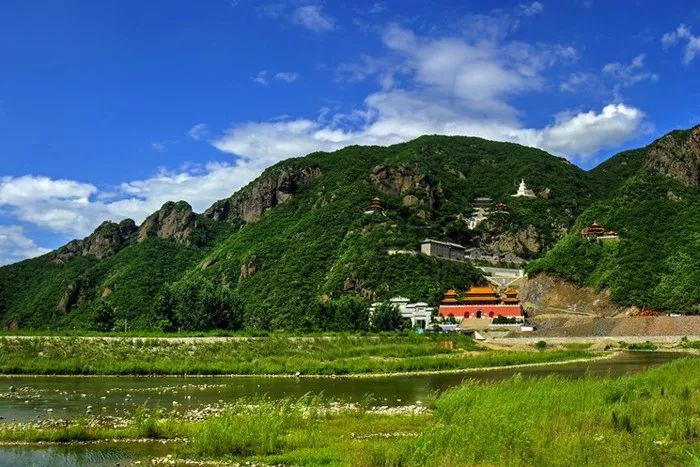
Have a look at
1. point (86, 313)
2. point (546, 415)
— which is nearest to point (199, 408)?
point (546, 415)

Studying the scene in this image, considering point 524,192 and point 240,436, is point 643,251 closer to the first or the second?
point 524,192

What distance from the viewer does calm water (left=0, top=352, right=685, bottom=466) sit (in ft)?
63.7

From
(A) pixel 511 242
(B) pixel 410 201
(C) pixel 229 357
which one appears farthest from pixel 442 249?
(C) pixel 229 357

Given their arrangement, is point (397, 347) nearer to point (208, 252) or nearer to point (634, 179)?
point (634, 179)

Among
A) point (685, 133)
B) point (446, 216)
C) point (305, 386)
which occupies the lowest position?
point (305, 386)

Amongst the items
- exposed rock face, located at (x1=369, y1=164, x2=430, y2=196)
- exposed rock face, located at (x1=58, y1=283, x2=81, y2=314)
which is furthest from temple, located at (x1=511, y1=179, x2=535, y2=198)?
exposed rock face, located at (x1=58, y1=283, x2=81, y2=314)

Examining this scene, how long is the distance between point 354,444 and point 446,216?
14564 cm

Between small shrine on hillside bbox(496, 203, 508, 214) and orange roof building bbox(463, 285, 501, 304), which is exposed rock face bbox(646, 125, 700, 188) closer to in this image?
small shrine on hillside bbox(496, 203, 508, 214)

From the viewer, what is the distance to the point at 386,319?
277 ft

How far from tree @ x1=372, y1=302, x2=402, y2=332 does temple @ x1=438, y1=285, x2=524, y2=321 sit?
60.3 feet

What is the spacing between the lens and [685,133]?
15562 centimetres

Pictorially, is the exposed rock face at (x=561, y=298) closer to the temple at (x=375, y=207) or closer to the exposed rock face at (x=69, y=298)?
the temple at (x=375, y=207)

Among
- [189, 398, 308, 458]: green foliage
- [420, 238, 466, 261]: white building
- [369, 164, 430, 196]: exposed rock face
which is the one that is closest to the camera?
[189, 398, 308, 458]: green foliage

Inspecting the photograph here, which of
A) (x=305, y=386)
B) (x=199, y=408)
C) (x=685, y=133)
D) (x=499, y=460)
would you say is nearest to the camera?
(x=499, y=460)
